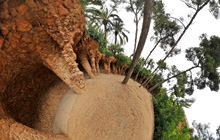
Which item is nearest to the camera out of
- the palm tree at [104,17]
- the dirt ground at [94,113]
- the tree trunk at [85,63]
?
the dirt ground at [94,113]

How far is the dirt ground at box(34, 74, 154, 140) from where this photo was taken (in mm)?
2975

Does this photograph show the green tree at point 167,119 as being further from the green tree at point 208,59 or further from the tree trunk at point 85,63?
the tree trunk at point 85,63

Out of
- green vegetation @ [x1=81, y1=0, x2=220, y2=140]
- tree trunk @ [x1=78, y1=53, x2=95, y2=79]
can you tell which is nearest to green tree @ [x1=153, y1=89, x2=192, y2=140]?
green vegetation @ [x1=81, y1=0, x2=220, y2=140]

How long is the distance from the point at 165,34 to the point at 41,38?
15.1 feet

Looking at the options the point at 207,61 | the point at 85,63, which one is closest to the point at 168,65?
the point at 207,61

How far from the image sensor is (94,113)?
10.1 feet

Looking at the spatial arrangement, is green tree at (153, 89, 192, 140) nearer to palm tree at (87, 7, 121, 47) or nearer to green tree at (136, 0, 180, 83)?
green tree at (136, 0, 180, 83)

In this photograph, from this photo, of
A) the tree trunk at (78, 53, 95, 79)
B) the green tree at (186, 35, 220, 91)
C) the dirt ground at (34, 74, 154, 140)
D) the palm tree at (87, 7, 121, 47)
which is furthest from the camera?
the palm tree at (87, 7, 121, 47)

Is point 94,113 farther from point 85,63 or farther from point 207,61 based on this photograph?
point 207,61

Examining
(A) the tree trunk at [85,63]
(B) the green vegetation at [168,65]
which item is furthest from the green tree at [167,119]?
(A) the tree trunk at [85,63]

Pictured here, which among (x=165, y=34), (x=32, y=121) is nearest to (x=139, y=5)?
(x=165, y=34)

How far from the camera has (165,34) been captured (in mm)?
5766

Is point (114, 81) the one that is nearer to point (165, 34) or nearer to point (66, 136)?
point (66, 136)

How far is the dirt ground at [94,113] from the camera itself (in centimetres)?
297
